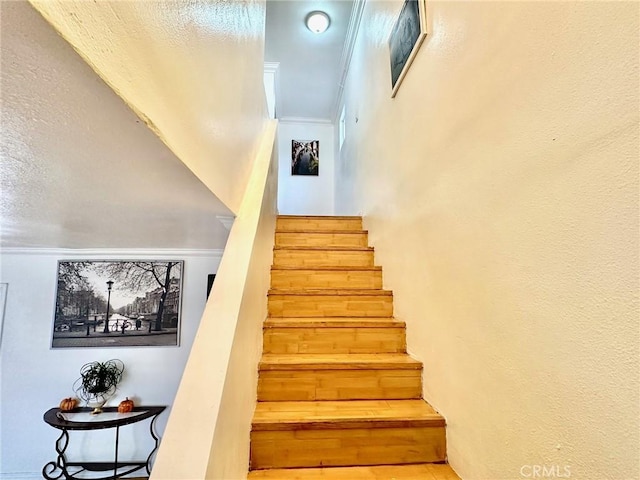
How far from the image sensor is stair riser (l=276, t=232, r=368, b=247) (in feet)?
8.85

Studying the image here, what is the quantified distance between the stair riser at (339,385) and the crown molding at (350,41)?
11.5 feet

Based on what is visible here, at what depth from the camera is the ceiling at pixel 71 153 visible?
0.42 m

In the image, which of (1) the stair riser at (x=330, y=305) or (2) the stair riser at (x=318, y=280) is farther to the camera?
(2) the stair riser at (x=318, y=280)

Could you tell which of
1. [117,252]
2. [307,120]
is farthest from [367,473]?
[307,120]

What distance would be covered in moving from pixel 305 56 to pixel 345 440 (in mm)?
4478

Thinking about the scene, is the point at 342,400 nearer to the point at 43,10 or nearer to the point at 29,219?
the point at 43,10

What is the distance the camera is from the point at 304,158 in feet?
18.4

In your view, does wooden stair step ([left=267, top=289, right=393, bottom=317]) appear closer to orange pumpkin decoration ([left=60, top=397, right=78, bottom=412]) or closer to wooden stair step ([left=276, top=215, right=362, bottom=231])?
wooden stair step ([left=276, top=215, right=362, bottom=231])

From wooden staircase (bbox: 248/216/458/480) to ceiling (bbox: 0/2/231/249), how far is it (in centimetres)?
76

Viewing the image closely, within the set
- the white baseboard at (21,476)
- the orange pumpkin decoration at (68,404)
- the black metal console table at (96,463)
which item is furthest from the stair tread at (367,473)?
the white baseboard at (21,476)

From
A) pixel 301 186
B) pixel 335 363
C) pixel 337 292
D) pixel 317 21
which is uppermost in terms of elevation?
pixel 317 21

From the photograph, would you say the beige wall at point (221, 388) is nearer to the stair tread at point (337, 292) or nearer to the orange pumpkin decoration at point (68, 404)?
the stair tread at point (337, 292)

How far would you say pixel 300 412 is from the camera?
1.29m

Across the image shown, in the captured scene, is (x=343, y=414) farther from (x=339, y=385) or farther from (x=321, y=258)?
(x=321, y=258)
